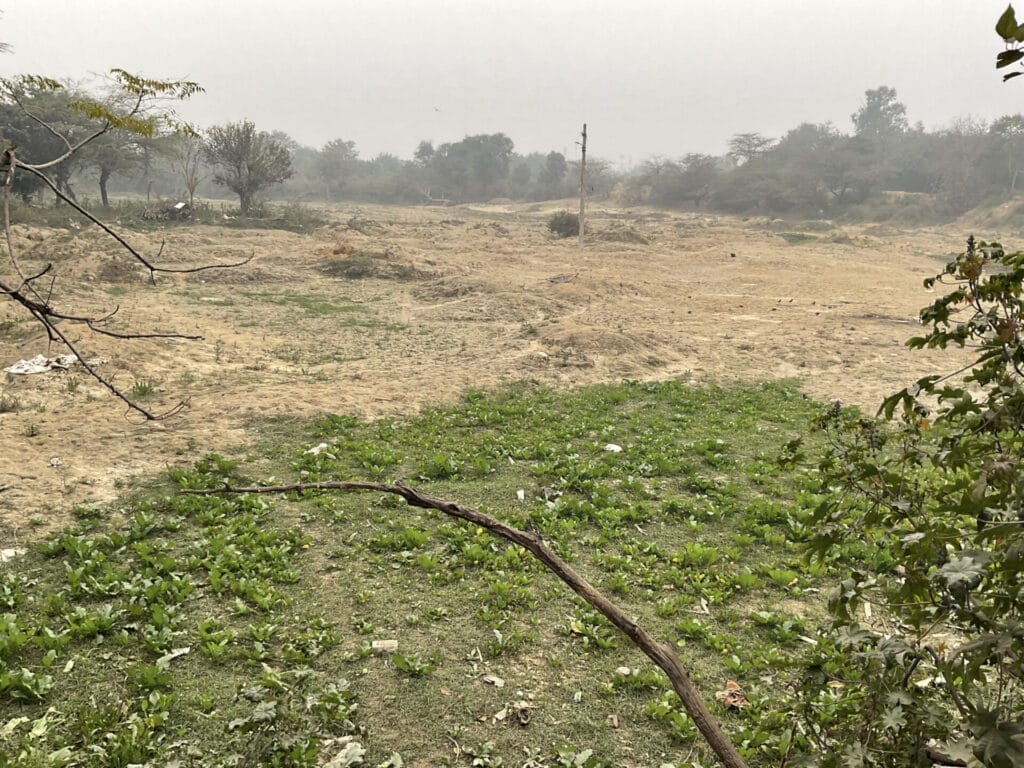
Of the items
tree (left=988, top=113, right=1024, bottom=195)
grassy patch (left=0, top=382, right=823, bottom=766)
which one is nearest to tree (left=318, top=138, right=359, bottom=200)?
tree (left=988, top=113, right=1024, bottom=195)

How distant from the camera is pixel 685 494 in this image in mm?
6805

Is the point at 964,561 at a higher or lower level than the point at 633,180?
lower

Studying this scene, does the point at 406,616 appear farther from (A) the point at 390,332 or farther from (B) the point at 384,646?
(A) the point at 390,332

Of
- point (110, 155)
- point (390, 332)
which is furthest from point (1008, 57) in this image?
point (110, 155)

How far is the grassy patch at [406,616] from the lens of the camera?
344 cm

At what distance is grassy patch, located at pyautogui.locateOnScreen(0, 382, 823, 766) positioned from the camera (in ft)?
11.3

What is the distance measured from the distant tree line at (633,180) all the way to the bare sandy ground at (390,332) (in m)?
8.73

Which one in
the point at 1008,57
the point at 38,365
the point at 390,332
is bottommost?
the point at 38,365

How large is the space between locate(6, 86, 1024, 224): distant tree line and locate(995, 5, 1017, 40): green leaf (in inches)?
1112

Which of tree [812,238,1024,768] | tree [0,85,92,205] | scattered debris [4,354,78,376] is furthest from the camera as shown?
tree [0,85,92,205]

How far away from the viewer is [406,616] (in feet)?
15.0

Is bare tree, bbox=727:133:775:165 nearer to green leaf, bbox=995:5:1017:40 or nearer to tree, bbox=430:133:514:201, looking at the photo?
tree, bbox=430:133:514:201

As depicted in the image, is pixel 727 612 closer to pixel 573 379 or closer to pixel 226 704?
pixel 226 704

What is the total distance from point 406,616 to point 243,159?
38.0 metres
